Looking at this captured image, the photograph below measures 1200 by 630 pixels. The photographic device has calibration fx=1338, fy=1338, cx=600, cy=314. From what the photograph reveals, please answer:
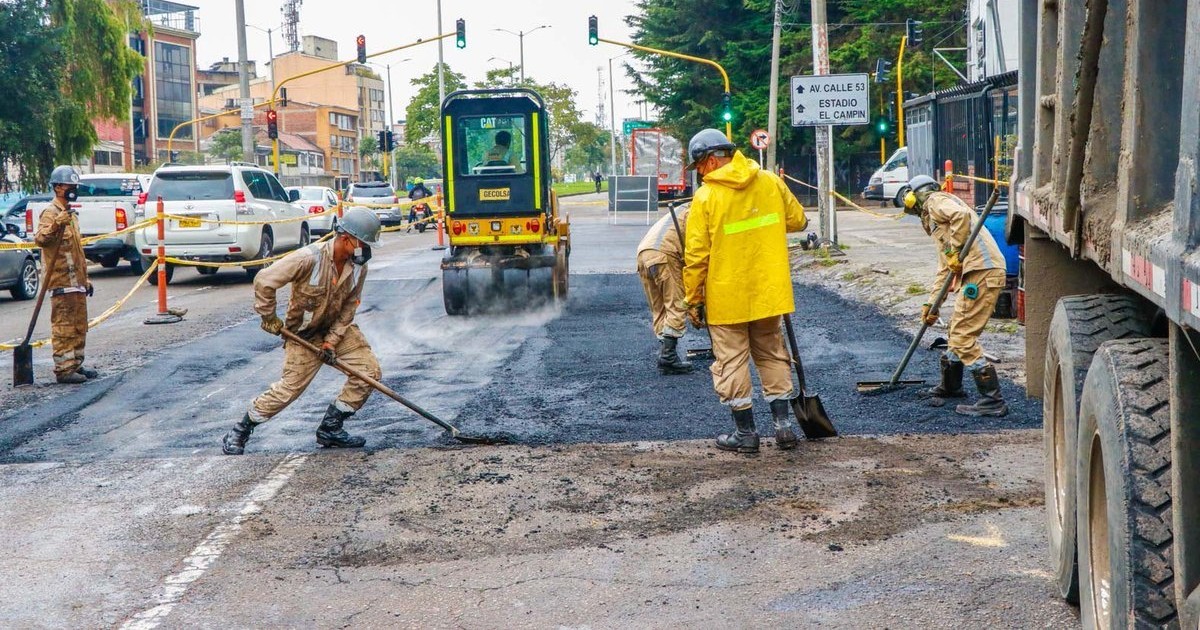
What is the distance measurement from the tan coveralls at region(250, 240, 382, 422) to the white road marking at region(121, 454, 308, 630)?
1.44 feet

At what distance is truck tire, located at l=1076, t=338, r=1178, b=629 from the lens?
9.71 ft

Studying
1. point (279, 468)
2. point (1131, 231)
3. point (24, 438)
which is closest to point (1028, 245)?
point (1131, 231)

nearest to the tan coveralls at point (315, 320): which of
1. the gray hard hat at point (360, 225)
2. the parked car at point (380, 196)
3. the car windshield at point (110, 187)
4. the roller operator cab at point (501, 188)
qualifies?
the gray hard hat at point (360, 225)

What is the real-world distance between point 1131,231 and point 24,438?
6.92m

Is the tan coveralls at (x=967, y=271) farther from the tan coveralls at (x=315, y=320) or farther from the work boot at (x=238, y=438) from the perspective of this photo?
the work boot at (x=238, y=438)

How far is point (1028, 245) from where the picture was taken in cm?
543

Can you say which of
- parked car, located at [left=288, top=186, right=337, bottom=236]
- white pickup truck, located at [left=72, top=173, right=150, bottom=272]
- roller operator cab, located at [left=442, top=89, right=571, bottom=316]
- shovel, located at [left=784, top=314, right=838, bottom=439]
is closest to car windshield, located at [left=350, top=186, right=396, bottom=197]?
parked car, located at [left=288, top=186, right=337, bottom=236]

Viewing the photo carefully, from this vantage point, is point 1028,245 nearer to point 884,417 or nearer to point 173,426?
point 884,417

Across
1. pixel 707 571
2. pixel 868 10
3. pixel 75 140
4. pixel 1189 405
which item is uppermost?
pixel 868 10

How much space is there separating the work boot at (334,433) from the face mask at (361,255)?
85cm

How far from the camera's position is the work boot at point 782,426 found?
285 inches

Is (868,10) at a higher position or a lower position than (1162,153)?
higher

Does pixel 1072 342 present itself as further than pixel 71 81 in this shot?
No

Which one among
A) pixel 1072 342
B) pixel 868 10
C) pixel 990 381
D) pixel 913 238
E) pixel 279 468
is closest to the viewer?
pixel 1072 342
